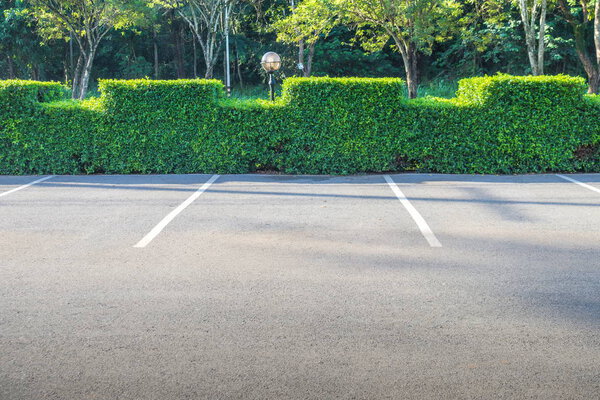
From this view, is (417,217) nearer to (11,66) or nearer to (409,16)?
(409,16)

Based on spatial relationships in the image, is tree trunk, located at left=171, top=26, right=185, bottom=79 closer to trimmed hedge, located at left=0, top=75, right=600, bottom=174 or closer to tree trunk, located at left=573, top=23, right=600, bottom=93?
tree trunk, located at left=573, top=23, right=600, bottom=93

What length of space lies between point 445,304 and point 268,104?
27.4 feet

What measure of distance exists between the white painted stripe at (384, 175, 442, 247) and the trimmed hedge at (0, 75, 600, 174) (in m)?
1.59

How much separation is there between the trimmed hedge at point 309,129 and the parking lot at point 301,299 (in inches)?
117

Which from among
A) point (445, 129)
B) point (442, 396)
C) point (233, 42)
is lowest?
point (442, 396)

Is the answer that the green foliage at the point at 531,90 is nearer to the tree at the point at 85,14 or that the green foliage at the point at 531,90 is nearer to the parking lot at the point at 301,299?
the parking lot at the point at 301,299

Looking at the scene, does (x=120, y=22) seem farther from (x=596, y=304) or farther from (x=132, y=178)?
(x=596, y=304)

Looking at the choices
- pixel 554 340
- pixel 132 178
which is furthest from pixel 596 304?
pixel 132 178

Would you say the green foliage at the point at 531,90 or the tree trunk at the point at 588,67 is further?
the tree trunk at the point at 588,67

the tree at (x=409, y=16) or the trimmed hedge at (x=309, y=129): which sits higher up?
the tree at (x=409, y=16)

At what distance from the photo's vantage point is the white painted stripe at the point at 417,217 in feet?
23.8

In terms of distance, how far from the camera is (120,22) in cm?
3133

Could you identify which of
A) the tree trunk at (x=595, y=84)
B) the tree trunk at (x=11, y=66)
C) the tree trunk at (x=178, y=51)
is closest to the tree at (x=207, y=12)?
the tree trunk at (x=178, y=51)

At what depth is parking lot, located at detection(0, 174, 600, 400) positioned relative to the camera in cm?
379
